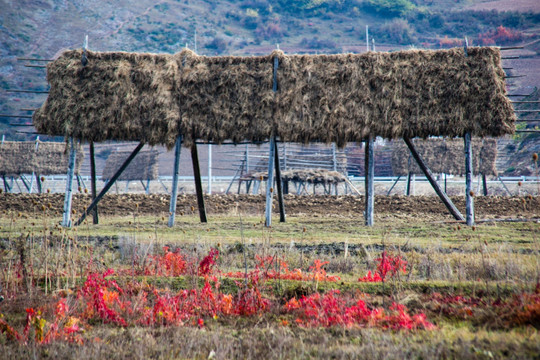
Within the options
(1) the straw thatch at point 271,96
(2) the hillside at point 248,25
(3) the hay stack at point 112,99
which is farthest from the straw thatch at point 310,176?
(2) the hillside at point 248,25

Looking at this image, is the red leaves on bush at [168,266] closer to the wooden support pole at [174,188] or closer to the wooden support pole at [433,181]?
the wooden support pole at [174,188]

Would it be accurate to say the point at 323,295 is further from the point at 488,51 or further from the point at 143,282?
the point at 488,51

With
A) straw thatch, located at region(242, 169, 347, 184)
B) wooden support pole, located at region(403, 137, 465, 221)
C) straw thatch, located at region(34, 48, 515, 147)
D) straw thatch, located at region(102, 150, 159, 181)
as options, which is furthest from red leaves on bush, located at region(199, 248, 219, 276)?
straw thatch, located at region(102, 150, 159, 181)

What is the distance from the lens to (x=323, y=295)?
481 cm

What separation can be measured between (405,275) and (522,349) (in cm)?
262

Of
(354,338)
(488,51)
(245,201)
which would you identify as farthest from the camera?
(245,201)

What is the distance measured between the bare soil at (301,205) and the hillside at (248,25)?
166 feet

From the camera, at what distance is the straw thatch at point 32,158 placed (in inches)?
1129

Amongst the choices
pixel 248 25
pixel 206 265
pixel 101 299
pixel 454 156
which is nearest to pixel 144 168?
pixel 454 156

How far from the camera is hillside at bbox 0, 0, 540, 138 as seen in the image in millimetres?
71812

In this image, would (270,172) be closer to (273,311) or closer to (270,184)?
(270,184)

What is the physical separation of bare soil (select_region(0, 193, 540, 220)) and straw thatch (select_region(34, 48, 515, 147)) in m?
4.71

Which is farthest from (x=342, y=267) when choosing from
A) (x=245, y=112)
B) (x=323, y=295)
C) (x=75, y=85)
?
(x=75, y=85)

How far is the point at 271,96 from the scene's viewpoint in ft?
38.8
